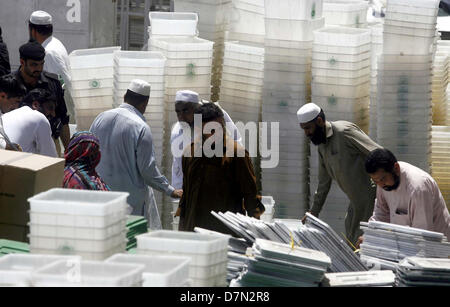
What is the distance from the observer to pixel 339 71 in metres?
8.14

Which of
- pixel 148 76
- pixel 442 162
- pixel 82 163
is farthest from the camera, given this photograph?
pixel 442 162

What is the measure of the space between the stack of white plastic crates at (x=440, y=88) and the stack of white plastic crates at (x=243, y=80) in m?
1.82

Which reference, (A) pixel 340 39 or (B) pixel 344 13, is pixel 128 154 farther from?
(B) pixel 344 13

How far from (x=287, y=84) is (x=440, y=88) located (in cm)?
172

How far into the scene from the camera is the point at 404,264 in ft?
16.5

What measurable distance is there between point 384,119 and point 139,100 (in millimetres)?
2381

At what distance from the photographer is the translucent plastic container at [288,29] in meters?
8.18

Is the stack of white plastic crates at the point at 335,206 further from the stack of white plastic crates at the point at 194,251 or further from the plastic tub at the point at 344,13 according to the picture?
the stack of white plastic crates at the point at 194,251

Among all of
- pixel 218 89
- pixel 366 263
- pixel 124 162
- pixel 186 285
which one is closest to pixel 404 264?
pixel 366 263

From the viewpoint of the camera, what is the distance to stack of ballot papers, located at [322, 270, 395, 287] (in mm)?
4871

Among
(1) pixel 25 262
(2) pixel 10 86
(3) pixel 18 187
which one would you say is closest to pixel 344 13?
(2) pixel 10 86

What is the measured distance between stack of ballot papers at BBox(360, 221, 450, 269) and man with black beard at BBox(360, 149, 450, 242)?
0.30 metres

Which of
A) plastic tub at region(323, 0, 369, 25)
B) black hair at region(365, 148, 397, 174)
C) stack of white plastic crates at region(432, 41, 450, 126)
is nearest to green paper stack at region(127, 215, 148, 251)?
black hair at region(365, 148, 397, 174)

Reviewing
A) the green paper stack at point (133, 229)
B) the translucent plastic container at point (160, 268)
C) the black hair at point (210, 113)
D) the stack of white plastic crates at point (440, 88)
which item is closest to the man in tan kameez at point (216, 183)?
the black hair at point (210, 113)
